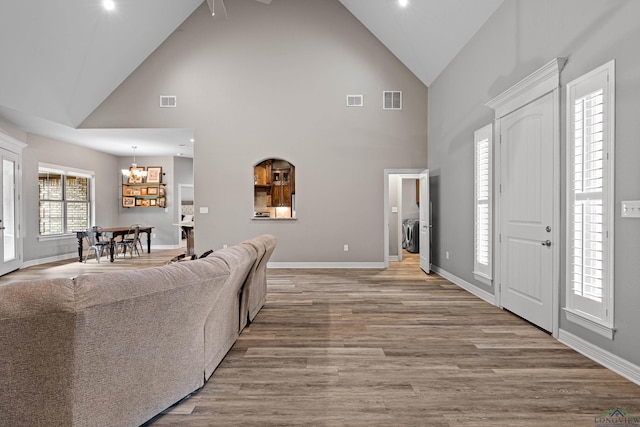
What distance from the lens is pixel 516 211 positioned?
377 centimetres

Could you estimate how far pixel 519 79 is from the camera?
375cm

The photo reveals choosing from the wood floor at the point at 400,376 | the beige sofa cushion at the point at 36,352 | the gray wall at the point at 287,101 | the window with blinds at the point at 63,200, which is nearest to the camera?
the beige sofa cushion at the point at 36,352

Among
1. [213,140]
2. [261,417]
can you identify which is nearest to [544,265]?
[261,417]

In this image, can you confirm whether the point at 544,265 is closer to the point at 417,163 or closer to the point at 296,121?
the point at 417,163

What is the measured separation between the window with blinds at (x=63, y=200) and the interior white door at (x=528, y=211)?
8.76 meters

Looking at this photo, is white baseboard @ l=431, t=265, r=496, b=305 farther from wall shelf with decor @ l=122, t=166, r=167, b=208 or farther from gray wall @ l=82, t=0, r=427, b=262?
wall shelf with decor @ l=122, t=166, r=167, b=208

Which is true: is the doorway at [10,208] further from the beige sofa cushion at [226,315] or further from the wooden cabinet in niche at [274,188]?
the beige sofa cushion at [226,315]

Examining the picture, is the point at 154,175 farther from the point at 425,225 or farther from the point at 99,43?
the point at 425,225

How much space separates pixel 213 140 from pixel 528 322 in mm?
5802

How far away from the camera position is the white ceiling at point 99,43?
4672 millimetres

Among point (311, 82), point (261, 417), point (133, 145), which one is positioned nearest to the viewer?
point (261, 417)

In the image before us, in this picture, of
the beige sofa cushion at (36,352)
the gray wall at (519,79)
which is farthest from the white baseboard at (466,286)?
the beige sofa cushion at (36,352)

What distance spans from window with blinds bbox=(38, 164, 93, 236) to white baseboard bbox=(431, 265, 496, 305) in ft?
26.8

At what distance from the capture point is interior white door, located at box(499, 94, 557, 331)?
3252 millimetres
